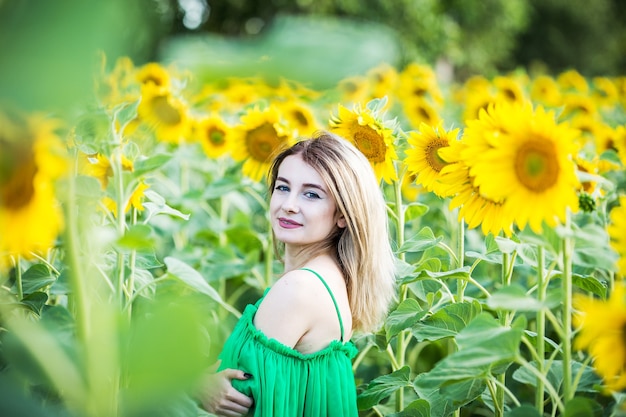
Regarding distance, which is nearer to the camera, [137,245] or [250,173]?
[137,245]

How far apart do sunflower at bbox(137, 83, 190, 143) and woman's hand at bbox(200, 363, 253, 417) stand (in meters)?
1.39

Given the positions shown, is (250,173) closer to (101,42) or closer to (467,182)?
(467,182)

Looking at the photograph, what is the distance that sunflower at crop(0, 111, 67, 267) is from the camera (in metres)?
0.54

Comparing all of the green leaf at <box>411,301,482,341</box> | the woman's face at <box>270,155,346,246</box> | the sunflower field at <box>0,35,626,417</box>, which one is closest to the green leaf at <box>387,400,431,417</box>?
the sunflower field at <box>0,35,626,417</box>

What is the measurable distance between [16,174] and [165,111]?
203 cm

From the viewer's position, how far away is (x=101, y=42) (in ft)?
1.31

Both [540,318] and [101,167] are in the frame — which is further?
[101,167]

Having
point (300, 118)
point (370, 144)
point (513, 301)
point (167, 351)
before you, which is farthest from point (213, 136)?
point (167, 351)

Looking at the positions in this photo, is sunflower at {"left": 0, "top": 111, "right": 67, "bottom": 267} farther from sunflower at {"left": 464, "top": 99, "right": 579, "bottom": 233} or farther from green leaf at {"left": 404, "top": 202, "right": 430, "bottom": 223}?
→ green leaf at {"left": 404, "top": 202, "right": 430, "bottom": 223}

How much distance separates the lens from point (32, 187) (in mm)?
691

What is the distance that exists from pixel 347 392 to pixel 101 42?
4.00ft

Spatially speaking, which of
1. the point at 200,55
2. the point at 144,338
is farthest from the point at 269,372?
the point at 200,55

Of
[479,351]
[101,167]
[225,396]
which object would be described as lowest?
[225,396]

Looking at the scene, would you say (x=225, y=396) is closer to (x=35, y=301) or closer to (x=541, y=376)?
(x=35, y=301)
